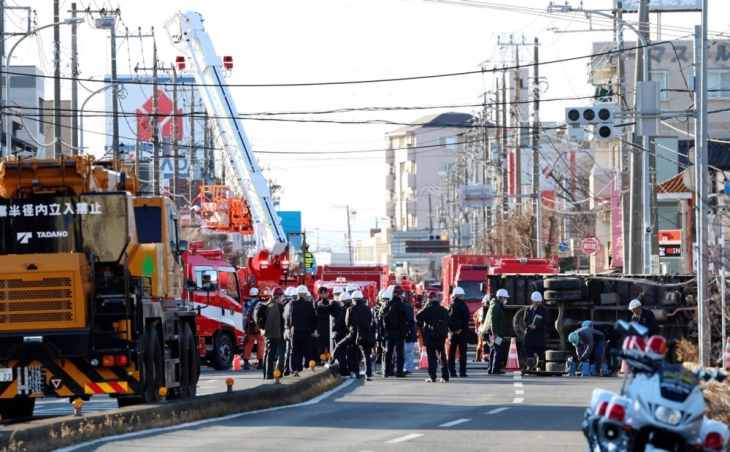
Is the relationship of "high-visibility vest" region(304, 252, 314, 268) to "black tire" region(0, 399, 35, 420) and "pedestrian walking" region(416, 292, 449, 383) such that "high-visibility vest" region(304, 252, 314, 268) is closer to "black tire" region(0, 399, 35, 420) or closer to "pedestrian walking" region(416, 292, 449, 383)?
"pedestrian walking" region(416, 292, 449, 383)

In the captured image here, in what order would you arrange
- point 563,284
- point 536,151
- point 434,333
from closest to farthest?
1. point 434,333
2. point 563,284
3. point 536,151

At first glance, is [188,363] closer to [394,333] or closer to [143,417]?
[143,417]

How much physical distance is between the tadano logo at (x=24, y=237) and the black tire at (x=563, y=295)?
1555 centimetres

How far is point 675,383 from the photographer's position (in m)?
9.46

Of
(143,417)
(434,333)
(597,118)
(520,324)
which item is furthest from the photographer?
(520,324)

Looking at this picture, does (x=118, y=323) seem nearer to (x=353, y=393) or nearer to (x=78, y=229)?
(x=78, y=229)

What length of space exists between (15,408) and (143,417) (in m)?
3.96

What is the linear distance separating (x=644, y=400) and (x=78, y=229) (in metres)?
10.9

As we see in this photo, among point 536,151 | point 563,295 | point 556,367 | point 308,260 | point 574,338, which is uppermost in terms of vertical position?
point 536,151

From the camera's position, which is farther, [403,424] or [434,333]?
[434,333]

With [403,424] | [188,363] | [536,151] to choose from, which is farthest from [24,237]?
[536,151]

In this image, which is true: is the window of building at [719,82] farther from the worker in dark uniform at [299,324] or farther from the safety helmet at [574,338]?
the worker in dark uniform at [299,324]

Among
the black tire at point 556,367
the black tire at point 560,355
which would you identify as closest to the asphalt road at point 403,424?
the black tire at point 556,367

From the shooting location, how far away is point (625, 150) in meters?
42.2
